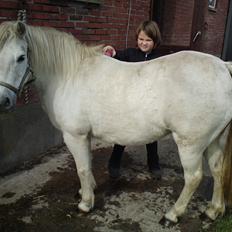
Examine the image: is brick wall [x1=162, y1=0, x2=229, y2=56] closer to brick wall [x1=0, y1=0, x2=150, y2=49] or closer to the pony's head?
Result: brick wall [x1=0, y1=0, x2=150, y2=49]

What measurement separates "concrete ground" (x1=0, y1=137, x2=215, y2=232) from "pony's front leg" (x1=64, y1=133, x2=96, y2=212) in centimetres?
11

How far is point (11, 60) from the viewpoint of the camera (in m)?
2.16

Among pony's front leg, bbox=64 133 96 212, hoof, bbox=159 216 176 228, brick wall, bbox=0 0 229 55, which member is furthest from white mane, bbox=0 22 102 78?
hoof, bbox=159 216 176 228

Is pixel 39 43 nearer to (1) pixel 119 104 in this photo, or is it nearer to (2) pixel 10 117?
(1) pixel 119 104

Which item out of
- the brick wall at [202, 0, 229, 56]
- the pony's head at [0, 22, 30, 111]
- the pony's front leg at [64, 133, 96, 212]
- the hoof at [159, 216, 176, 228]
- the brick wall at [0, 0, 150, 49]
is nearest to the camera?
the pony's head at [0, 22, 30, 111]

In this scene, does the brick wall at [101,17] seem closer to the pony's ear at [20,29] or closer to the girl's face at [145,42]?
the pony's ear at [20,29]

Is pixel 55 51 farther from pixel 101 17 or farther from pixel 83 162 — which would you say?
pixel 101 17

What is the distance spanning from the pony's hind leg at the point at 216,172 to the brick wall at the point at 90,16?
2429mm

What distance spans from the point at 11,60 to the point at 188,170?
5.38 feet

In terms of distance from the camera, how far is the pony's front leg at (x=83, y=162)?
264 cm

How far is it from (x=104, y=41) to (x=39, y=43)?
2401mm

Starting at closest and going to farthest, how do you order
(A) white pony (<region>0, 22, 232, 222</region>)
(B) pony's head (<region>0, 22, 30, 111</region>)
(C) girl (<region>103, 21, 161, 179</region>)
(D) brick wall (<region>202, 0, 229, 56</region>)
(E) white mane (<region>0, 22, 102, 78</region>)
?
(B) pony's head (<region>0, 22, 30, 111</region>)
(A) white pony (<region>0, 22, 232, 222</region>)
(E) white mane (<region>0, 22, 102, 78</region>)
(C) girl (<region>103, 21, 161, 179</region>)
(D) brick wall (<region>202, 0, 229, 56</region>)

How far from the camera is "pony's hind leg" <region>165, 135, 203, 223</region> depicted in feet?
8.06

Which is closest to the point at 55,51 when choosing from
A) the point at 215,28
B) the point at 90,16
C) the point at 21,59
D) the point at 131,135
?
the point at 21,59
